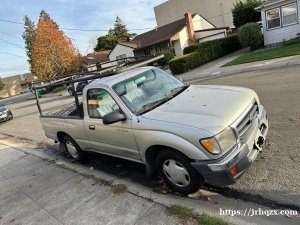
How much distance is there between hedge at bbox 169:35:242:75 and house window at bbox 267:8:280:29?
14.2ft

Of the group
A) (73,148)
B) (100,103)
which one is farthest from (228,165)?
(73,148)

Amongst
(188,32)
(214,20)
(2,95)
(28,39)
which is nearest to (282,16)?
(188,32)

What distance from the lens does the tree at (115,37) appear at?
5877 cm

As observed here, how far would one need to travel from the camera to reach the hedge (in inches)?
753

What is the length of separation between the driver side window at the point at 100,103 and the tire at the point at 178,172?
111 cm

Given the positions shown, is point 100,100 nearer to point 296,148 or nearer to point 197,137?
point 197,137

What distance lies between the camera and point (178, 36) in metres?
34.2

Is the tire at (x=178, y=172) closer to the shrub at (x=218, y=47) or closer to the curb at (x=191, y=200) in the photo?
the curb at (x=191, y=200)

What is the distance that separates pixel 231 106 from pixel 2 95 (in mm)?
85743

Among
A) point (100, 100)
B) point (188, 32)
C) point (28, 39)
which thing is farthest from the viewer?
point (28, 39)

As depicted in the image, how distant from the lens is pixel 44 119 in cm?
655

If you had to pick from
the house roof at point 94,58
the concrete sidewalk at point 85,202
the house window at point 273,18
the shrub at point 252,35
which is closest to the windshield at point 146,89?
the concrete sidewalk at point 85,202

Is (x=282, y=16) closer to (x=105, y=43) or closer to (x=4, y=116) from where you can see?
(x=4, y=116)

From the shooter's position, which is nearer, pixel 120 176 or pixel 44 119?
pixel 120 176
